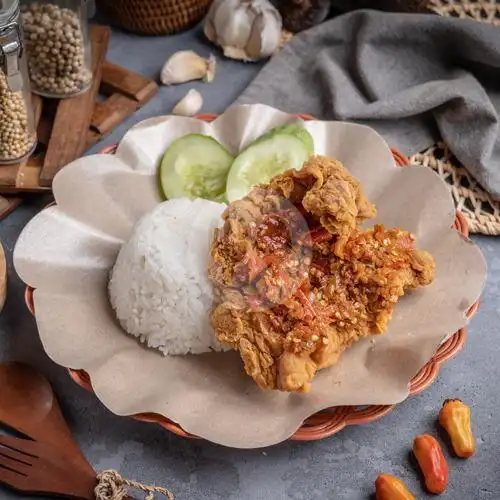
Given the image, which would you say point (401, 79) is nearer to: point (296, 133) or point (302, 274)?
Answer: point (296, 133)

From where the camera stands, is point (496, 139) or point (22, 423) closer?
point (22, 423)

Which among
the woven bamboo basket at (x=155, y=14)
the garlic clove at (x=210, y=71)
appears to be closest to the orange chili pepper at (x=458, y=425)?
the garlic clove at (x=210, y=71)

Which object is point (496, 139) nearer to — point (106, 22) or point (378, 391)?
point (378, 391)

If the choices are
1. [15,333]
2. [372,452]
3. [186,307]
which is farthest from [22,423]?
[372,452]

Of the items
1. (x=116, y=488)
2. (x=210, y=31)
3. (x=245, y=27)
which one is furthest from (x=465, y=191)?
(x=116, y=488)

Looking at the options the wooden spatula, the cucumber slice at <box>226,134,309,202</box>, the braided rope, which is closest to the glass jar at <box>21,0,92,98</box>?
the cucumber slice at <box>226,134,309,202</box>

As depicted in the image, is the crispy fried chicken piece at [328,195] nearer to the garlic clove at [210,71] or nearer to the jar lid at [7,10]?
the jar lid at [7,10]
